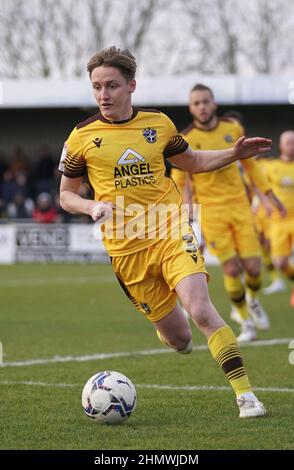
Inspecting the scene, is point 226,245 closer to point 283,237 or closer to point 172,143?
point 172,143

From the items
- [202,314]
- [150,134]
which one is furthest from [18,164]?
[202,314]

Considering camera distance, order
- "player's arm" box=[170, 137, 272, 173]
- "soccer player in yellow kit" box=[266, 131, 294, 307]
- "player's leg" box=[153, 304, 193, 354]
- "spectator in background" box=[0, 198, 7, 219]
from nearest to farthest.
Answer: "player's arm" box=[170, 137, 272, 173], "player's leg" box=[153, 304, 193, 354], "soccer player in yellow kit" box=[266, 131, 294, 307], "spectator in background" box=[0, 198, 7, 219]

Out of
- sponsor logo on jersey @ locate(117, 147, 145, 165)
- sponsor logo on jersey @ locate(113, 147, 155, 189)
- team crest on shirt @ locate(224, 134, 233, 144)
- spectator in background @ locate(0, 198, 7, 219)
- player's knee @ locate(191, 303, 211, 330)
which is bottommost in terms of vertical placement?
spectator in background @ locate(0, 198, 7, 219)

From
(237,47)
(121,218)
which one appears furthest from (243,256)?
(237,47)

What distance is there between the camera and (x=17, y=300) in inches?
640

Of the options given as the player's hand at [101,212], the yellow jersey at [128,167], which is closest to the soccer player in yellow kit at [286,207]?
the yellow jersey at [128,167]

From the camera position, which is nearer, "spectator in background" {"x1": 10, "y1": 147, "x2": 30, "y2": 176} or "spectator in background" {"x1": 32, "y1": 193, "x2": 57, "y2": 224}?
"spectator in background" {"x1": 32, "y1": 193, "x2": 57, "y2": 224}

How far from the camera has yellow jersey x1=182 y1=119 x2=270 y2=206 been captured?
37.6ft

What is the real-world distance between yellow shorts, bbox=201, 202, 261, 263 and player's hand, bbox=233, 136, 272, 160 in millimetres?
4430

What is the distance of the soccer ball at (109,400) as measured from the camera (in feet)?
21.4

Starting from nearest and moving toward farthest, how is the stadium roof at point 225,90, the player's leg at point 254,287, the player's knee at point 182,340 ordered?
the player's knee at point 182,340 → the player's leg at point 254,287 → the stadium roof at point 225,90

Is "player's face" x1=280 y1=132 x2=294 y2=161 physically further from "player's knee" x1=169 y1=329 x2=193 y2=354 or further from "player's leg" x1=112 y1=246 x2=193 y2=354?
"player's leg" x1=112 y1=246 x2=193 y2=354

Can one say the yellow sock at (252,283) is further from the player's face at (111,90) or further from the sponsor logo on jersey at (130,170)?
the player's face at (111,90)

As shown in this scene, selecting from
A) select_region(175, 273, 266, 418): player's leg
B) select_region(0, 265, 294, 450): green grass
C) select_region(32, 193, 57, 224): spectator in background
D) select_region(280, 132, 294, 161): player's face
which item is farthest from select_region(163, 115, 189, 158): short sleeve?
select_region(32, 193, 57, 224): spectator in background
